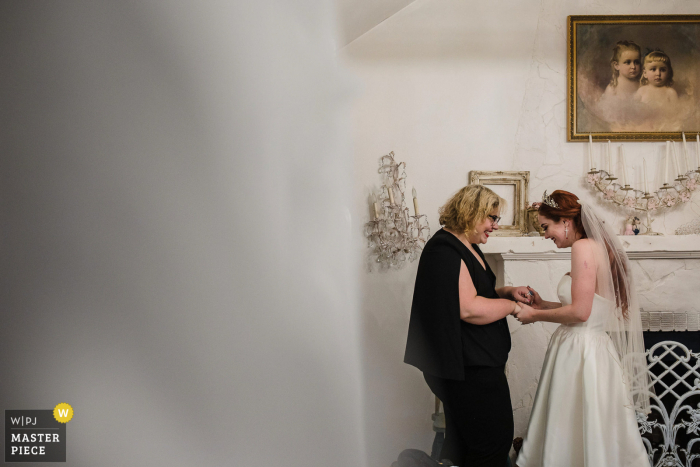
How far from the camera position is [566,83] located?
2613 millimetres

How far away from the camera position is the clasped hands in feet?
5.29

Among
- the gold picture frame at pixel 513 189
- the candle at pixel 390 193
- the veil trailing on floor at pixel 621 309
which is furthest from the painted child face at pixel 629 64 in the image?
the candle at pixel 390 193

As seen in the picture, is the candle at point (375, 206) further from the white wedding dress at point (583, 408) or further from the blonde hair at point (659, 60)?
the blonde hair at point (659, 60)

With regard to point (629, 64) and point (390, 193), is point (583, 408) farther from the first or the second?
point (629, 64)

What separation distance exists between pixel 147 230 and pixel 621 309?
1.85 m

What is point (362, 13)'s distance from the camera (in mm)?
2188

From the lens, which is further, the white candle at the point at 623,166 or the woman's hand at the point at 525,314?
the white candle at the point at 623,166

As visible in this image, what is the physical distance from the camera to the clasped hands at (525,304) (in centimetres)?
161

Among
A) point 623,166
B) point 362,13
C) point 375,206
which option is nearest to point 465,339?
point 375,206

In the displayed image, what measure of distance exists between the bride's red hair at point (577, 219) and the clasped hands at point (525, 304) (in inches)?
11.5

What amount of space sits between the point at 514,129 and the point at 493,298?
4.54ft

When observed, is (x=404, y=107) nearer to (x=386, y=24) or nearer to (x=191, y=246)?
(x=386, y=24)

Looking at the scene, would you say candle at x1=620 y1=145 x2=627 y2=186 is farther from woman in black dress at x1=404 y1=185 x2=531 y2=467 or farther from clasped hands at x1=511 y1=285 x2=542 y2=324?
woman in black dress at x1=404 y1=185 x2=531 y2=467

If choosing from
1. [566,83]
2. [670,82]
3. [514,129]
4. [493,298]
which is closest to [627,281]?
[493,298]
